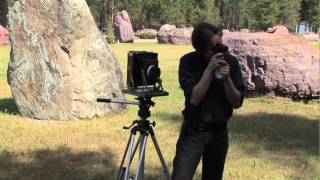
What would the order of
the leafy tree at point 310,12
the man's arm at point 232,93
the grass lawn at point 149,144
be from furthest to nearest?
the leafy tree at point 310,12, the grass lawn at point 149,144, the man's arm at point 232,93

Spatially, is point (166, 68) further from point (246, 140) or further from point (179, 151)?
point (179, 151)

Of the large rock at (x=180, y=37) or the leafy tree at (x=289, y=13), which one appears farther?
the leafy tree at (x=289, y=13)

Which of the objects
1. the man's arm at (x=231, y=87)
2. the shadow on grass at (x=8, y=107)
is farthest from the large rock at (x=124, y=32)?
the man's arm at (x=231, y=87)

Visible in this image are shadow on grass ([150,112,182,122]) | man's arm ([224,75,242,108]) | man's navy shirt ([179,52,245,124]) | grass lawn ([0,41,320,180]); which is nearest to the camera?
man's arm ([224,75,242,108])

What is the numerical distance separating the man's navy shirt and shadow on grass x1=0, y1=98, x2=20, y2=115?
274 inches

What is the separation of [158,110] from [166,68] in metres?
9.19

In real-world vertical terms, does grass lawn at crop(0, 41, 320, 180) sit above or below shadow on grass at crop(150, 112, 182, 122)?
above

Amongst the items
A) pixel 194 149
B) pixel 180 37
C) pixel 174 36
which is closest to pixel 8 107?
pixel 194 149

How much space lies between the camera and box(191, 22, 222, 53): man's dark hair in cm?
403

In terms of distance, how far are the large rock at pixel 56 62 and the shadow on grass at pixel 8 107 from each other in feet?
1.90

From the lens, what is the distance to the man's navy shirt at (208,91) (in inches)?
160

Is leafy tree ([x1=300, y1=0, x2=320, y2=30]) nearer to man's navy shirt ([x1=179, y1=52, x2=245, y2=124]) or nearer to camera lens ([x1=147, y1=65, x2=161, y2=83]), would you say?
camera lens ([x1=147, y1=65, x2=161, y2=83])

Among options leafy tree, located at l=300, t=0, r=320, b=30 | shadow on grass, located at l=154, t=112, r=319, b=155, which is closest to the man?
shadow on grass, located at l=154, t=112, r=319, b=155

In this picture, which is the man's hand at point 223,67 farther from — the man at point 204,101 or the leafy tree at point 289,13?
the leafy tree at point 289,13
